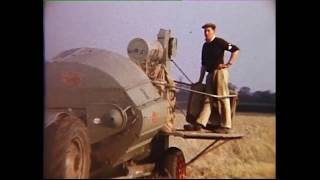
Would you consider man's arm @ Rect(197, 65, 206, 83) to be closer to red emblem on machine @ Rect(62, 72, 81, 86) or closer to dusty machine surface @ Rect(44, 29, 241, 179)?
dusty machine surface @ Rect(44, 29, 241, 179)

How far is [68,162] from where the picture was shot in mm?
3084

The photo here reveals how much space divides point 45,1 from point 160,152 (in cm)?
119

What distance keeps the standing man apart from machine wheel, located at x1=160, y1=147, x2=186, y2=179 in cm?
29

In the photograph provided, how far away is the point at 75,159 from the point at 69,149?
0.25 ft

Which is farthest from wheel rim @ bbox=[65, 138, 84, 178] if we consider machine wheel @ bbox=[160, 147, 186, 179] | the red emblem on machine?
machine wheel @ bbox=[160, 147, 186, 179]

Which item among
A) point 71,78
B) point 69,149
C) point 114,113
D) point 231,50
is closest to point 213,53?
point 231,50

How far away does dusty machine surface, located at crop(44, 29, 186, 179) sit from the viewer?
10.1 feet

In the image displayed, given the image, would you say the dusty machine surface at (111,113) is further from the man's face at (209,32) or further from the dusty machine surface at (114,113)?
the man's face at (209,32)

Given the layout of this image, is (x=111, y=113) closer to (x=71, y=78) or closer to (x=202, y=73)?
(x=71, y=78)

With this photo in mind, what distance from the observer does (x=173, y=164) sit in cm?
319

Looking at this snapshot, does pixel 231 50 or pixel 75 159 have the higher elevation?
pixel 231 50

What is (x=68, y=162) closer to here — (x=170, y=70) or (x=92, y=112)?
(x=92, y=112)
